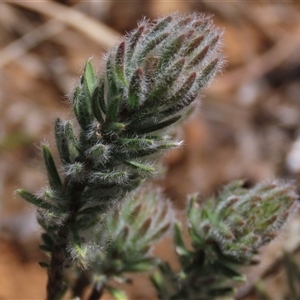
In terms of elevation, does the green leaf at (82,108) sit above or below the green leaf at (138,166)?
above

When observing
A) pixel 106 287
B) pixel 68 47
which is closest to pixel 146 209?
pixel 106 287

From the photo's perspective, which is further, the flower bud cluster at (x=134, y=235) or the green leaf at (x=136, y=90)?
the flower bud cluster at (x=134, y=235)

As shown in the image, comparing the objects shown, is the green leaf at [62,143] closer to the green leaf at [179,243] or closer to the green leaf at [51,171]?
the green leaf at [51,171]

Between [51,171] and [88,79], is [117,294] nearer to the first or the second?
[51,171]

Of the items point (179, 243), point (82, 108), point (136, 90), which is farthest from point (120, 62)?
point (179, 243)

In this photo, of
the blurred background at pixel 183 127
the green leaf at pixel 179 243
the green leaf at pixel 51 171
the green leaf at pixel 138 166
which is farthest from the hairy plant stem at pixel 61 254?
the blurred background at pixel 183 127

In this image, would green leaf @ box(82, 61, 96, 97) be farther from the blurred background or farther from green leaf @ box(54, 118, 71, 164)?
the blurred background
